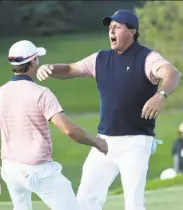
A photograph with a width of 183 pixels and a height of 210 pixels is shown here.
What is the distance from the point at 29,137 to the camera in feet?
21.9

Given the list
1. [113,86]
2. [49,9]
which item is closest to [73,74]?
[113,86]

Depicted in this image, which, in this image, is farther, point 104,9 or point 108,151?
point 104,9

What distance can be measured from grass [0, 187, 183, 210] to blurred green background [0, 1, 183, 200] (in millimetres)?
4114

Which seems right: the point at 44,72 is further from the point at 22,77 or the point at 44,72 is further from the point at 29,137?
the point at 29,137

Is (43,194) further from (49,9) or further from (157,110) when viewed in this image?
(49,9)

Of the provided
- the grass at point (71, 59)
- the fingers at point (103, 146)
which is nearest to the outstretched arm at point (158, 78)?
the fingers at point (103, 146)

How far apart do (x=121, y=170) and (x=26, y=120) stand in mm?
1041

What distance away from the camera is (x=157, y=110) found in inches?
264

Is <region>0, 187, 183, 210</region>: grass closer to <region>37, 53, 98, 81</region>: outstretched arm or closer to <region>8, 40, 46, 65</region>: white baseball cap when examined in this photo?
<region>37, 53, 98, 81</region>: outstretched arm

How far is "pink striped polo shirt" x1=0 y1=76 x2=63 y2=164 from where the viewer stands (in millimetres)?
6582

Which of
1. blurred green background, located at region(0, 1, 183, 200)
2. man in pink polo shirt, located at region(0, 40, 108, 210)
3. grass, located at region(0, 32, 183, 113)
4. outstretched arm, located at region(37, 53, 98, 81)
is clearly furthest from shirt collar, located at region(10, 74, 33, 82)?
grass, located at region(0, 32, 183, 113)

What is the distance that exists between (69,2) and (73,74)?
120 ft

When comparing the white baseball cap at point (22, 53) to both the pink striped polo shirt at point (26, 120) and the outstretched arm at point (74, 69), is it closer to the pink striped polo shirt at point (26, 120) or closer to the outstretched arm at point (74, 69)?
the pink striped polo shirt at point (26, 120)

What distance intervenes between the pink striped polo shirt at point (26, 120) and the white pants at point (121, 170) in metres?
0.75
